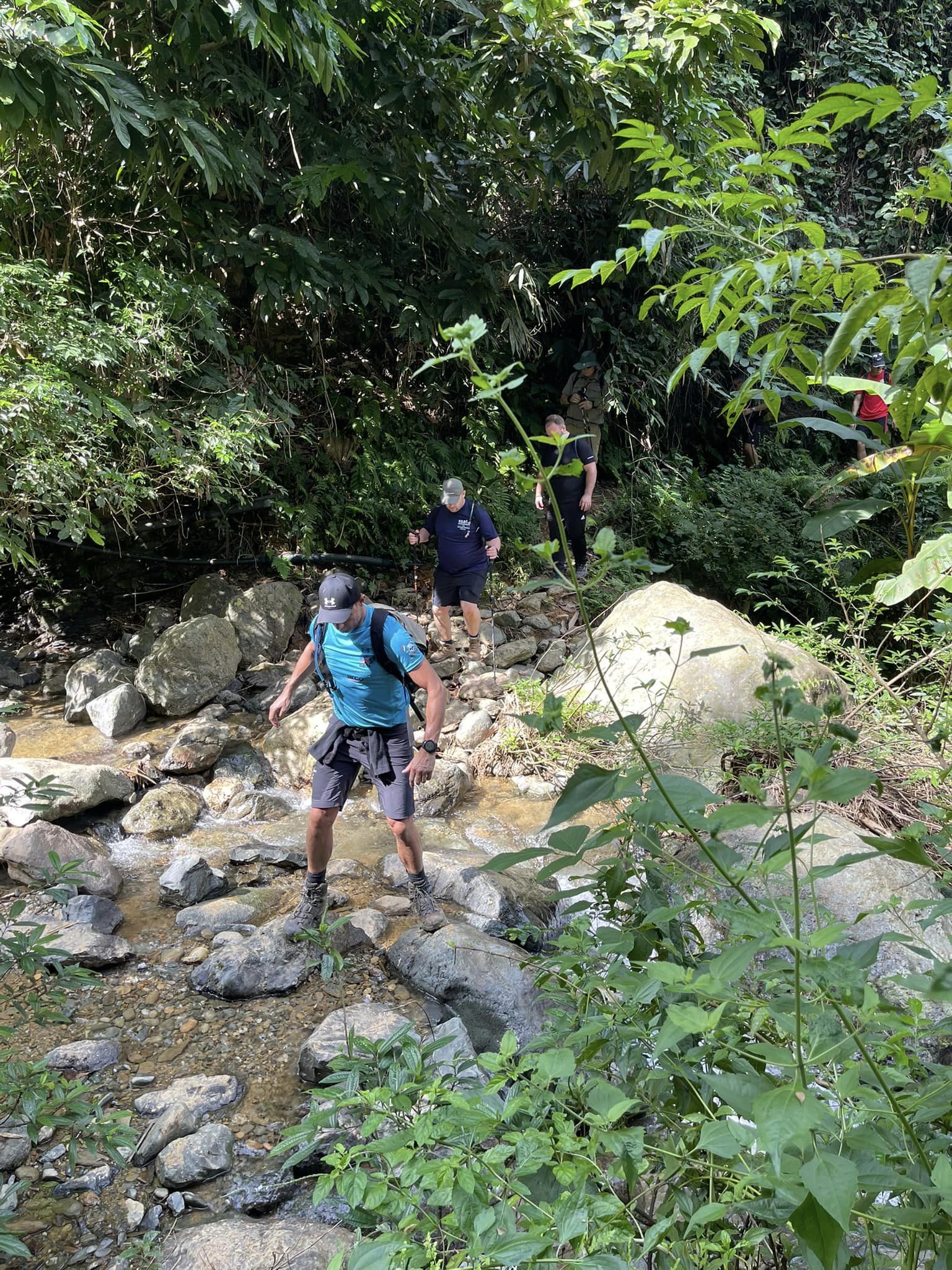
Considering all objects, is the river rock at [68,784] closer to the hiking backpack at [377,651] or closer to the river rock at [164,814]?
the river rock at [164,814]

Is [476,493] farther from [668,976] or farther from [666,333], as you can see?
[668,976]

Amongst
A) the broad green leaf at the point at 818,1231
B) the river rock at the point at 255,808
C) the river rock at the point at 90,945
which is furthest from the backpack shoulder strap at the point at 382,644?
the broad green leaf at the point at 818,1231

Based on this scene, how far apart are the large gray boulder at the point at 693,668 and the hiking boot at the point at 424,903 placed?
1.72 meters

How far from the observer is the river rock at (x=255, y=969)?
3889 mm

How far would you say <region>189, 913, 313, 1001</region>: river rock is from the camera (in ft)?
12.8

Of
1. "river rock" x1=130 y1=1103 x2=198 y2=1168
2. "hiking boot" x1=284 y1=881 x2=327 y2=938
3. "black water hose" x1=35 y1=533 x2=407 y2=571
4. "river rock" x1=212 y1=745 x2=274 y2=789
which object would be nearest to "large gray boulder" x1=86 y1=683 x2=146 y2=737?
"river rock" x1=212 y1=745 x2=274 y2=789

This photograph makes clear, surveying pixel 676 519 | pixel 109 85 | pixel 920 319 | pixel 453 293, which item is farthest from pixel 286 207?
Answer: pixel 920 319

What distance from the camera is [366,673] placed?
4008 mm

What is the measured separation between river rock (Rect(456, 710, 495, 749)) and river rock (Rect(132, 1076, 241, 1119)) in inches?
144

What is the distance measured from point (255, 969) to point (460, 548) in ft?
14.1

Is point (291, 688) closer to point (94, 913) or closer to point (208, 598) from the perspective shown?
point (94, 913)

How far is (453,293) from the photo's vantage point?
853 centimetres

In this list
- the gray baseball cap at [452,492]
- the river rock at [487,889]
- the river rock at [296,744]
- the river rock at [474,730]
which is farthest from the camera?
the gray baseball cap at [452,492]

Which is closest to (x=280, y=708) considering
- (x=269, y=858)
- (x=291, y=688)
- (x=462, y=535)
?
(x=291, y=688)
